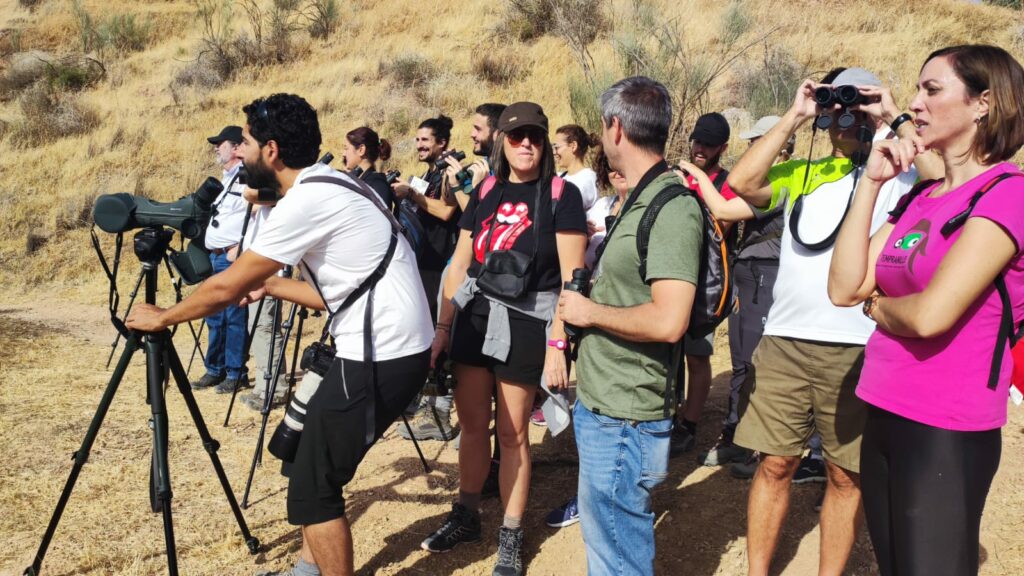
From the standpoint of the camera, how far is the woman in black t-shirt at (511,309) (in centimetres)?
339

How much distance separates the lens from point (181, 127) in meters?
15.3

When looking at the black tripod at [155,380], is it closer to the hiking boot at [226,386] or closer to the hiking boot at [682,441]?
the hiking boot at [682,441]

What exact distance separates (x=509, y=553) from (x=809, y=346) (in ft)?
4.90

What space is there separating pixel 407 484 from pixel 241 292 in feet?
6.60

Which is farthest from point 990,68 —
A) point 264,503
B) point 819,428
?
point 264,503

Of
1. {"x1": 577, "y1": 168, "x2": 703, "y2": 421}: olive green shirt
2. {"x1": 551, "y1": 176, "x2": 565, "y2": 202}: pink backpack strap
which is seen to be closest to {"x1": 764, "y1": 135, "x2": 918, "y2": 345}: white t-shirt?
{"x1": 577, "y1": 168, "x2": 703, "y2": 421}: olive green shirt

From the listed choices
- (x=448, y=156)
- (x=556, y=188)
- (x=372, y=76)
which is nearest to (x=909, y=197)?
(x=556, y=188)

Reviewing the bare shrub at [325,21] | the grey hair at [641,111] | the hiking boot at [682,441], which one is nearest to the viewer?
the grey hair at [641,111]

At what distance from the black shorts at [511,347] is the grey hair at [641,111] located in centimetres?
115

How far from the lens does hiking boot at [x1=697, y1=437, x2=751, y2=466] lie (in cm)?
439

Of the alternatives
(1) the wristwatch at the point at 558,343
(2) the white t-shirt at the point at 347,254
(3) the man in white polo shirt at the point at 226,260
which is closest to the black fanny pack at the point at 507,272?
(1) the wristwatch at the point at 558,343

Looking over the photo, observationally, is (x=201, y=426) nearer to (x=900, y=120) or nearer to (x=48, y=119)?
(x=900, y=120)

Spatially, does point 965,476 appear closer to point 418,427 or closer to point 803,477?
point 803,477

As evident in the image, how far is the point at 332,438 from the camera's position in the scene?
2.80 m
